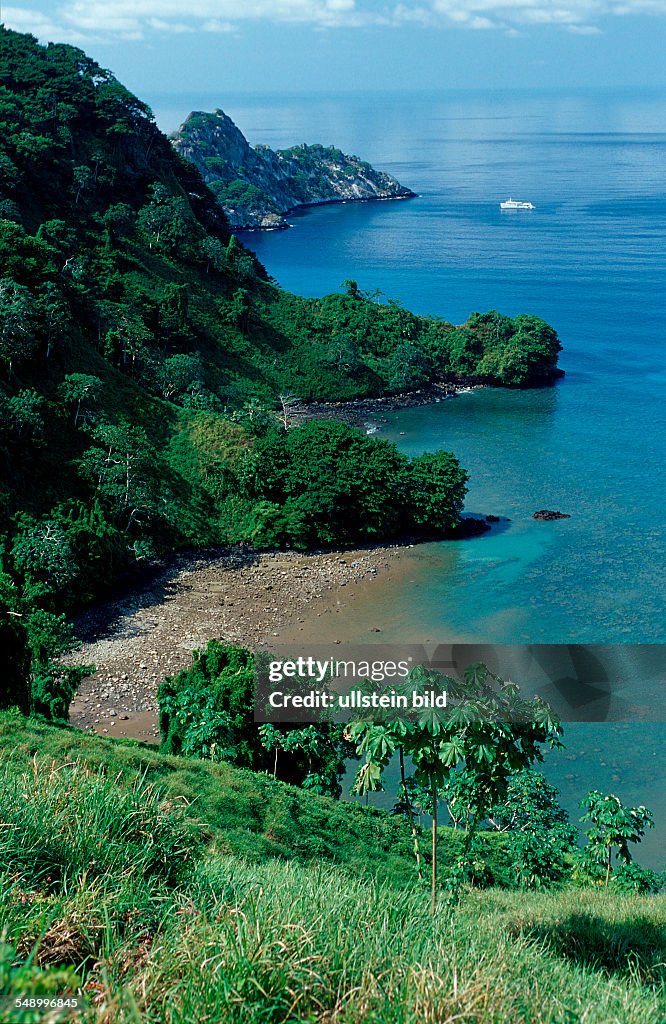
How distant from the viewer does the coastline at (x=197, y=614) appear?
2225cm

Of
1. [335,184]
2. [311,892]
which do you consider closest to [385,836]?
[311,892]

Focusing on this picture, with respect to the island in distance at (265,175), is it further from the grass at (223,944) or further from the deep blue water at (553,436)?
the grass at (223,944)

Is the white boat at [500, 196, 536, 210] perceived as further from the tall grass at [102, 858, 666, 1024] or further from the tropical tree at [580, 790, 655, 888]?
the tall grass at [102, 858, 666, 1024]

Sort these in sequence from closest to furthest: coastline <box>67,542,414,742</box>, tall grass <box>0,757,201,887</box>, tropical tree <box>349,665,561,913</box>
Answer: tall grass <box>0,757,201,887</box> < tropical tree <box>349,665,561,913</box> < coastline <box>67,542,414,742</box>

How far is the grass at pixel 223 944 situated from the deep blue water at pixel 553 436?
13.6 m

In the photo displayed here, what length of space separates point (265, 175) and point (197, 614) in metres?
102

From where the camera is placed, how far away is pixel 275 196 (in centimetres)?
11819

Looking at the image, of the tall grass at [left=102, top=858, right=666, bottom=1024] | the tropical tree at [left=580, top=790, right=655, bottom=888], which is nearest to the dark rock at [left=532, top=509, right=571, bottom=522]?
the tropical tree at [left=580, top=790, right=655, bottom=888]

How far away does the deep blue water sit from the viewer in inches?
1021

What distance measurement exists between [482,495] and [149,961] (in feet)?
105

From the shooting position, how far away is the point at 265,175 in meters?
118

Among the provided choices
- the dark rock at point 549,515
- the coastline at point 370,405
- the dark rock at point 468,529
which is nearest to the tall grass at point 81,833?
the dark rock at point 468,529

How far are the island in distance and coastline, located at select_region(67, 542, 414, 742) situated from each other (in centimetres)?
7864

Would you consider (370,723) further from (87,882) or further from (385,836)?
(385,836)
